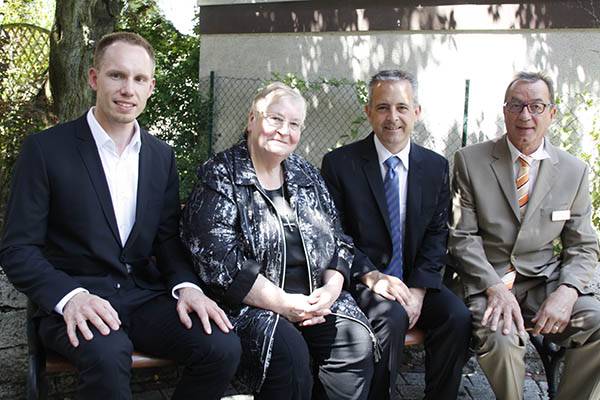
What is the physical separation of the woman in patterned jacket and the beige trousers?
669mm

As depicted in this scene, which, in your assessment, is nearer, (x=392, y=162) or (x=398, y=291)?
(x=398, y=291)

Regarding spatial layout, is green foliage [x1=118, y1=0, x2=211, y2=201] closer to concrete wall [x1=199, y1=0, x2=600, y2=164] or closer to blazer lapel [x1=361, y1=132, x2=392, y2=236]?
concrete wall [x1=199, y1=0, x2=600, y2=164]

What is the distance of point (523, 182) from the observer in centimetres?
361

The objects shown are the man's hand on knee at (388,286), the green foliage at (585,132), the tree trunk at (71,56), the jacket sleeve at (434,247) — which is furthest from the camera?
the green foliage at (585,132)

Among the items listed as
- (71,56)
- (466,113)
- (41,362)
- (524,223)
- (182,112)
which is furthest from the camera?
(182,112)

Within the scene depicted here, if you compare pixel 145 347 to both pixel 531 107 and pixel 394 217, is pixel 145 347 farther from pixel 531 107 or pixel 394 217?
pixel 531 107

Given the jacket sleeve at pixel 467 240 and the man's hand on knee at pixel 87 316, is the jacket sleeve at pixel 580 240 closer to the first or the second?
the jacket sleeve at pixel 467 240

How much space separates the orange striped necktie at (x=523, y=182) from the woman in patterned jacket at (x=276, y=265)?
116 cm

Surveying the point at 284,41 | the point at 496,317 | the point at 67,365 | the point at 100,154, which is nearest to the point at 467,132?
the point at 284,41

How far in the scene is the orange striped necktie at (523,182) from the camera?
11.8 ft

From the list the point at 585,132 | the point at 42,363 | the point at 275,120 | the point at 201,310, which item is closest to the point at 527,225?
the point at 275,120

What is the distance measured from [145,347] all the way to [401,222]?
169cm

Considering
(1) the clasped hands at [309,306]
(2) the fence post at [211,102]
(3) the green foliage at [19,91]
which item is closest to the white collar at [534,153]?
(1) the clasped hands at [309,306]

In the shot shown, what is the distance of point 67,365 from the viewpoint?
267 cm
